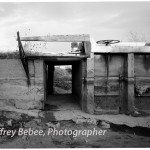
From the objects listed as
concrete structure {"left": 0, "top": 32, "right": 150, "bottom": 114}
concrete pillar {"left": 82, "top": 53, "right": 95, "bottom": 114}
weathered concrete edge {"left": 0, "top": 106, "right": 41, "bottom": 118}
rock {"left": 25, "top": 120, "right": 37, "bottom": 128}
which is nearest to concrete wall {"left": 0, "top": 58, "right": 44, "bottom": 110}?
concrete structure {"left": 0, "top": 32, "right": 150, "bottom": 114}

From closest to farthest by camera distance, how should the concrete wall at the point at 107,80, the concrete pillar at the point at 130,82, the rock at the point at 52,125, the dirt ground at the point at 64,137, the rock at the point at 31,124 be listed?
the dirt ground at the point at 64,137, the rock at the point at 31,124, the rock at the point at 52,125, the concrete pillar at the point at 130,82, the concrete wall at the point at 107,80

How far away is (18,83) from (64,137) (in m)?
3.11

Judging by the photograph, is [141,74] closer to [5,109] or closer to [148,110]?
[148,110]

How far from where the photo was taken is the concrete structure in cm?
Result: 773

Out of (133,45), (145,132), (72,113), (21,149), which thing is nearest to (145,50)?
(133,45)

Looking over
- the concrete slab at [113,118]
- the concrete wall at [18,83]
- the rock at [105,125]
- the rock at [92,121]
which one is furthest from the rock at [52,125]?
the rock at [105,125]

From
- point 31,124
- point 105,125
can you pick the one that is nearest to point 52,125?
point 31,124

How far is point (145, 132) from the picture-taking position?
668 cm

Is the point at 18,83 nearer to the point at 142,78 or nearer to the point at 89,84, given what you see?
the point at 89,84

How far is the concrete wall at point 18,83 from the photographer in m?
7.72

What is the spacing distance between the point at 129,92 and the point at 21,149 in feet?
16.4

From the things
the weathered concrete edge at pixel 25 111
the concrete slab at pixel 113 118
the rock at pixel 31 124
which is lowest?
the concrete slab at pixel 113 118

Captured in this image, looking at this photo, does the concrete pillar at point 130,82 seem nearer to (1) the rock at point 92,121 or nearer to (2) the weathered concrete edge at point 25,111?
(1) the rock at point 92,121

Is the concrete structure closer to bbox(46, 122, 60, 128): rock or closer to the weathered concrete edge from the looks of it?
the weathered concrete edge
